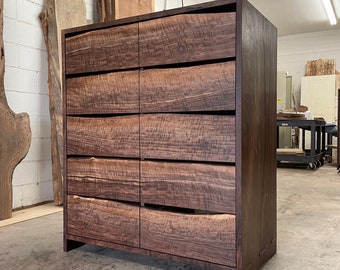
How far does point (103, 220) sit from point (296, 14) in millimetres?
6158

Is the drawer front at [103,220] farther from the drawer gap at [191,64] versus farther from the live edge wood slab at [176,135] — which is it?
the drawer gap at [191,64]

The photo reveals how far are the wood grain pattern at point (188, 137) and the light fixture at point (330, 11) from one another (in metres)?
5.39

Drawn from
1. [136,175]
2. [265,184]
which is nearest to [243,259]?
[265,184]

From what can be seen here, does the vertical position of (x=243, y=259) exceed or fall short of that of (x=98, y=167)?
it falls short

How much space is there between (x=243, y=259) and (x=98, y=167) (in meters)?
0.79

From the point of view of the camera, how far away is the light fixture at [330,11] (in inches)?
227

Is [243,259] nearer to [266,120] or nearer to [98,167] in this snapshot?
[266,120]

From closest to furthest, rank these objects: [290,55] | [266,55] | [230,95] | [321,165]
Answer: [230,95] < [266,55] < [321,165] < [290,55]

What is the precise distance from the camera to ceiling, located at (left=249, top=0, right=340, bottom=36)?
19.3ft

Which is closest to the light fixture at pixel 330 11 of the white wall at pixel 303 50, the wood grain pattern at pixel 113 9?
the white wall at pixel 303 50

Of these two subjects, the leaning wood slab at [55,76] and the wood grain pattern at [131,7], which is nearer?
the leaning wood slab at [55,76]

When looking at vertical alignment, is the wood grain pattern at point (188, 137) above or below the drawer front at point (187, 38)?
below

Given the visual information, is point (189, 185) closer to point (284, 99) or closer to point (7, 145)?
point (7, 145)

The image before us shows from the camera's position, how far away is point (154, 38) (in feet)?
4.90
